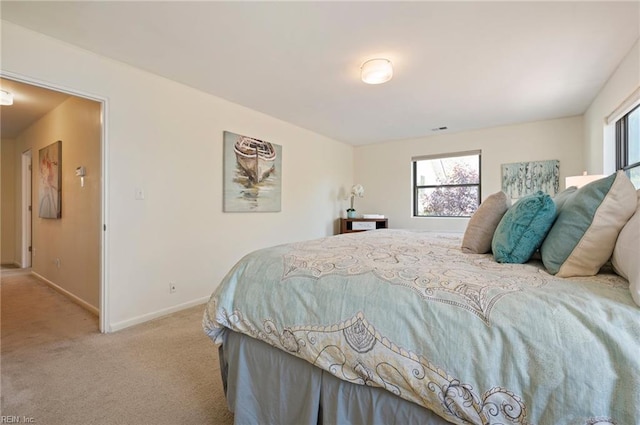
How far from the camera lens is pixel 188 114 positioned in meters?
2.94

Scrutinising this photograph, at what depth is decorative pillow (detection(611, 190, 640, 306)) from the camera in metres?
0.81

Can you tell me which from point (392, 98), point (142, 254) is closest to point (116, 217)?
point (142, 254)

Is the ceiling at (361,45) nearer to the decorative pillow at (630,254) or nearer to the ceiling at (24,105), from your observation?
the ceiling at (24,105)

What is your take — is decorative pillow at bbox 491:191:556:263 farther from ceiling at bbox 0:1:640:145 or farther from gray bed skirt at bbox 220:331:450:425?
ceiling at bbox 0:1:640:145

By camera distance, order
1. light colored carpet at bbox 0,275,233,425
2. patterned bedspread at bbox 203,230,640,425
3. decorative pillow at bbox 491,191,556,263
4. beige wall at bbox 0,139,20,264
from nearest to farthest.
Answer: patterned bedspread at bbox 203,230,640,425
decorative pillow at bbox 491,191,556,263
light colored carpet at bbox 0,275,233,425
beige wall at bbox 0,139,20,264

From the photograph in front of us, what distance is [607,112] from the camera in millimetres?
2770

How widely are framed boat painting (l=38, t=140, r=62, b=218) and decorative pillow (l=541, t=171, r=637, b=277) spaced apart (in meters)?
4.84

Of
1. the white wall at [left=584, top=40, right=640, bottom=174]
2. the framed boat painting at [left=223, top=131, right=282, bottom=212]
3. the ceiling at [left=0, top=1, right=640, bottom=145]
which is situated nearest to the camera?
the ceiling at [left=0, top=1, right=640, bottom=145]

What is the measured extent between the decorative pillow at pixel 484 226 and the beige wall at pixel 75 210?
2972 mm

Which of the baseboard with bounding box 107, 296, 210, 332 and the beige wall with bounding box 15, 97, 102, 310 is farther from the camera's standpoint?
the beige wall with bounding box 15, 97, 102, 310

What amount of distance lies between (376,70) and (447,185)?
304cm

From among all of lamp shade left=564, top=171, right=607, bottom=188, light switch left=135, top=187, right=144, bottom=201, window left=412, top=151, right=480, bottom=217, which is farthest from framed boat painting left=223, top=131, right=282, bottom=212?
lamp shade left=564, top=171, right=607, bottom=188

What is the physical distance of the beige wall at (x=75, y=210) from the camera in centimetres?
284

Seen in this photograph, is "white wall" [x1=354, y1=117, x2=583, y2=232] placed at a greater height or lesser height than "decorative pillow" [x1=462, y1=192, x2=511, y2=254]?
greater
